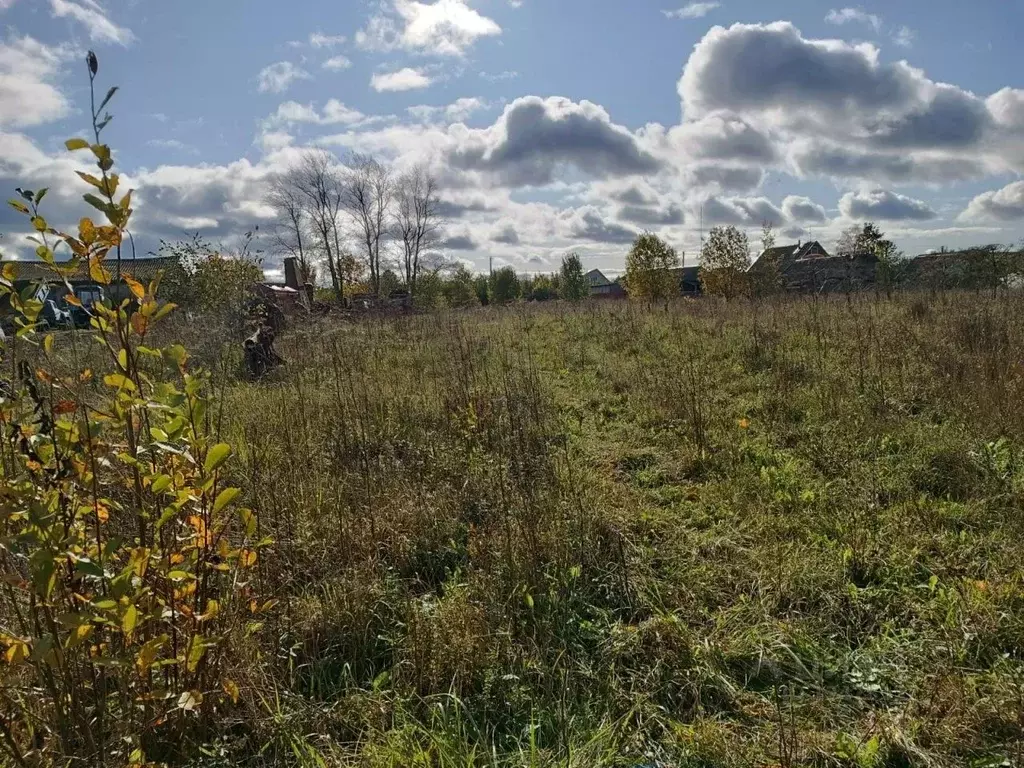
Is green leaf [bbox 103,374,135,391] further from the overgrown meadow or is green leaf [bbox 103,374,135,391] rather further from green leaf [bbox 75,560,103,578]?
green leaf [bbox 75,560,103,578]

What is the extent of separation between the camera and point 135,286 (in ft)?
5.25

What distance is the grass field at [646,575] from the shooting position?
208 centimetres

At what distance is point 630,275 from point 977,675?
28.0 metres

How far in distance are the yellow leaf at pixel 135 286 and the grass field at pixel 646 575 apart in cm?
139

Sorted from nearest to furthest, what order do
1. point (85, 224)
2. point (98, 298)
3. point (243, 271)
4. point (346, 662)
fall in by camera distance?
point (85, 224), point (98, 298), point (346, 662), point (243, 271)

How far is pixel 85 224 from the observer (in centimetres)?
156

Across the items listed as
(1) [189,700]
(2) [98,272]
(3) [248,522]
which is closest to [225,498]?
(3) [248,522]

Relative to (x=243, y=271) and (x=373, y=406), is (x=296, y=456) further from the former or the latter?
(x=243, y=271)

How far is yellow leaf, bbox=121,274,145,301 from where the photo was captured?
161 cm

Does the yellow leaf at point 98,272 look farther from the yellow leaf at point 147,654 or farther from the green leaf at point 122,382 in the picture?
the yellow leaf at point 147,654

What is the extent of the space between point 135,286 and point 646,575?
262cm

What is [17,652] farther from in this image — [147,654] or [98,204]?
[98,204]

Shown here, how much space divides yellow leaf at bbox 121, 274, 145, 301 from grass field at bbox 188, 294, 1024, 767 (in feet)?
4.58

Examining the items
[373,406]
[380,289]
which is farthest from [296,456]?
[380,289]
